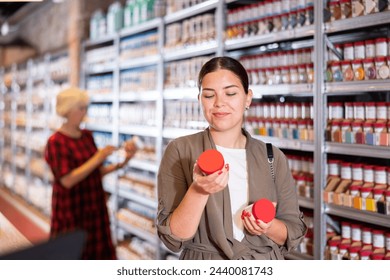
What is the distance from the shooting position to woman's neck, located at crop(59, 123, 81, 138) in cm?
270

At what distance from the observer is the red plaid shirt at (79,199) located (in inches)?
104

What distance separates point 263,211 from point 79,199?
1.60 m

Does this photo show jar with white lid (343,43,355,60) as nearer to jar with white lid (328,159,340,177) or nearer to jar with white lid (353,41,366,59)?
jar with white lid (353,41,366,59)

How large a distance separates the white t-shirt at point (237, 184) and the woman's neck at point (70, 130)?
4.42 feet

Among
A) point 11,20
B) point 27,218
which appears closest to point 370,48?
point 11,20

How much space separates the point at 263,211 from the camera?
1.43 meters

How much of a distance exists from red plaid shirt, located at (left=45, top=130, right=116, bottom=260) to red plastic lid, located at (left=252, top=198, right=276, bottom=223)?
1.47 meters

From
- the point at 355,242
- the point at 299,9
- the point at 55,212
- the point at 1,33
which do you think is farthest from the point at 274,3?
the point at 1,33

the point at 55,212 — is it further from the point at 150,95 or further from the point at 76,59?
the point at 76,59

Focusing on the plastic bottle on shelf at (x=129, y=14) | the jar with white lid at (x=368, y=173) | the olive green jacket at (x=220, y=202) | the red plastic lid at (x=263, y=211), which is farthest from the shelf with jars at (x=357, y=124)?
the plastic bottle on shelf at (x=129, y=14)

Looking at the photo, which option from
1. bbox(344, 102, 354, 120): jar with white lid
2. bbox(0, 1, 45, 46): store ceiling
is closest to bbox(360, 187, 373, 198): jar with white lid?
bbox(344, 102, 354, 120): jar with white lid

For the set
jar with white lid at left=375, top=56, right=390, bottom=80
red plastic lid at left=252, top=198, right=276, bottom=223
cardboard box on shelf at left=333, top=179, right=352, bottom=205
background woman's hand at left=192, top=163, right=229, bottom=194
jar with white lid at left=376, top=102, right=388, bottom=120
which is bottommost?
cardboard box on shelf at left=333, top=179, right=352, bottom=205

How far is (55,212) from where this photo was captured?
9.18 feet

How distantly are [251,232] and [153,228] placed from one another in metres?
2.35
